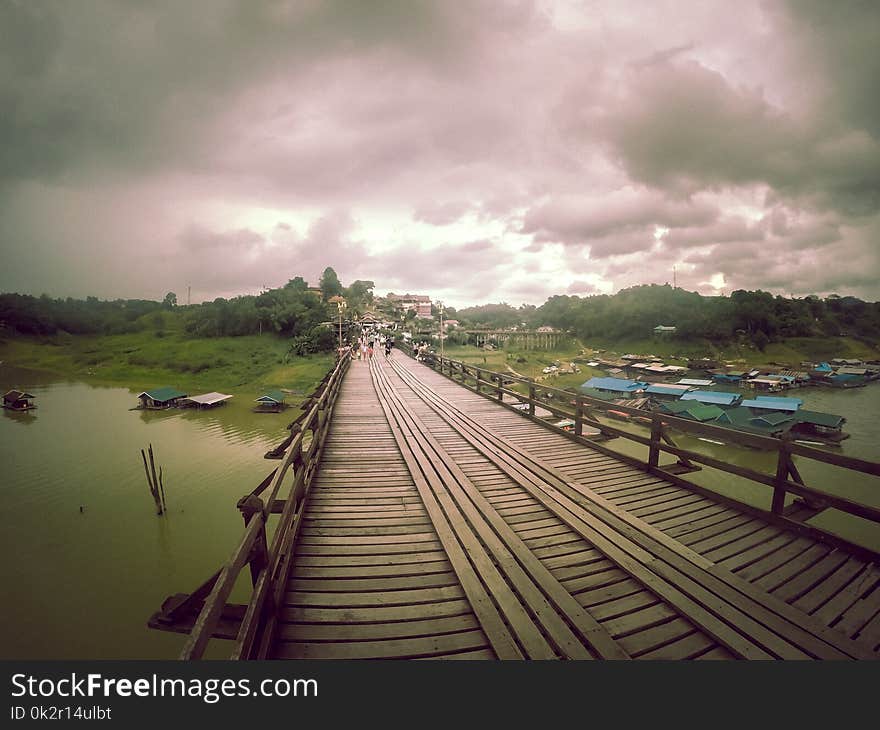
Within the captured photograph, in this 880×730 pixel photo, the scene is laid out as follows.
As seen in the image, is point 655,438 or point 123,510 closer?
point 655,438

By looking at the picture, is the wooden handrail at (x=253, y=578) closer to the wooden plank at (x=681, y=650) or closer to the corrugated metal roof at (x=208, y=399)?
the wooden plank at (x=681, y=650)

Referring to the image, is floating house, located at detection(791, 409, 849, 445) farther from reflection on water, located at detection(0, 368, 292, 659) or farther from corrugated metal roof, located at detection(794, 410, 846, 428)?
reflection on water, located at detection(0, 368, 292, 659)

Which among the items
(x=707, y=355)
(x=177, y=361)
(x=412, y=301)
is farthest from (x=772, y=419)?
(x=412, y=301)

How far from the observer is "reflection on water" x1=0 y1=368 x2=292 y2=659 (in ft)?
33.8

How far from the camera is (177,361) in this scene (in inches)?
2227

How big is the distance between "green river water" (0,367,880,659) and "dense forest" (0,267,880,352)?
2353cm

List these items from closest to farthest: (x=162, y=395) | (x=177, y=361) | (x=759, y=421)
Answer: (x=759, y=421) → (x=162, y=395) → (x=177, y=361)

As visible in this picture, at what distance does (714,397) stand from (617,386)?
913cm


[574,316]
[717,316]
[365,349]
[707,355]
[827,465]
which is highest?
[574,316]

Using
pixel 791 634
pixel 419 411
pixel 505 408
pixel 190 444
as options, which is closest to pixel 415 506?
pixel 791 634

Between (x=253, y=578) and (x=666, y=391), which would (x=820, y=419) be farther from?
(x=253, y=578)

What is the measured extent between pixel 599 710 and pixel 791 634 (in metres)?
1.88

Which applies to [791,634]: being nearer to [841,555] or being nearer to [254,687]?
[841,555]

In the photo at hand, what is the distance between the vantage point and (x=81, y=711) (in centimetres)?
230
